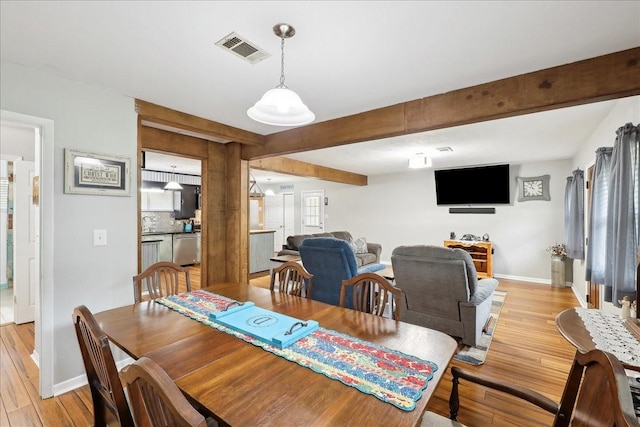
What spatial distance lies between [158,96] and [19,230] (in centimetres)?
268

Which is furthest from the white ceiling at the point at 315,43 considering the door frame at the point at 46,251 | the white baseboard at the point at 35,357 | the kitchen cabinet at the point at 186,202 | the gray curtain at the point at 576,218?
the kitchen cabinet at the point at 186,202

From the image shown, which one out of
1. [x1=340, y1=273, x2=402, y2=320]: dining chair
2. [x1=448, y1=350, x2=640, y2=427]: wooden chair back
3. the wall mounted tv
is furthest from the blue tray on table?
the wall mounted tv

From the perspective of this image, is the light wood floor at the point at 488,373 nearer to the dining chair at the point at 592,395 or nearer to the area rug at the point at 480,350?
the area rug at the point at 480,350

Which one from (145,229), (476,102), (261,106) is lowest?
(145,229)

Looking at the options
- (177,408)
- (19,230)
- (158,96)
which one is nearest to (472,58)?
(177,408)

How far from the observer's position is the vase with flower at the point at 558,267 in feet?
17.7

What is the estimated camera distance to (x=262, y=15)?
1.50 metres

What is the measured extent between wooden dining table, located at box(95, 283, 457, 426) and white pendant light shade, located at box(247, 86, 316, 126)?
3.86 ft

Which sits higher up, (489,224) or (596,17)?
(596,17)

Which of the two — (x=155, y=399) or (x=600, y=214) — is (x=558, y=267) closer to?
(x=600, y=214)

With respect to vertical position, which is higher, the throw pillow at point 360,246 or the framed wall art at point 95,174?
the framed wall art at point 95,174

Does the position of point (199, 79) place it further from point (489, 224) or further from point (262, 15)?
point (489, 224)

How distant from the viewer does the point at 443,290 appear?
2873mm

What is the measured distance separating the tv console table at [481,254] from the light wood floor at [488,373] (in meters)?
2.24
